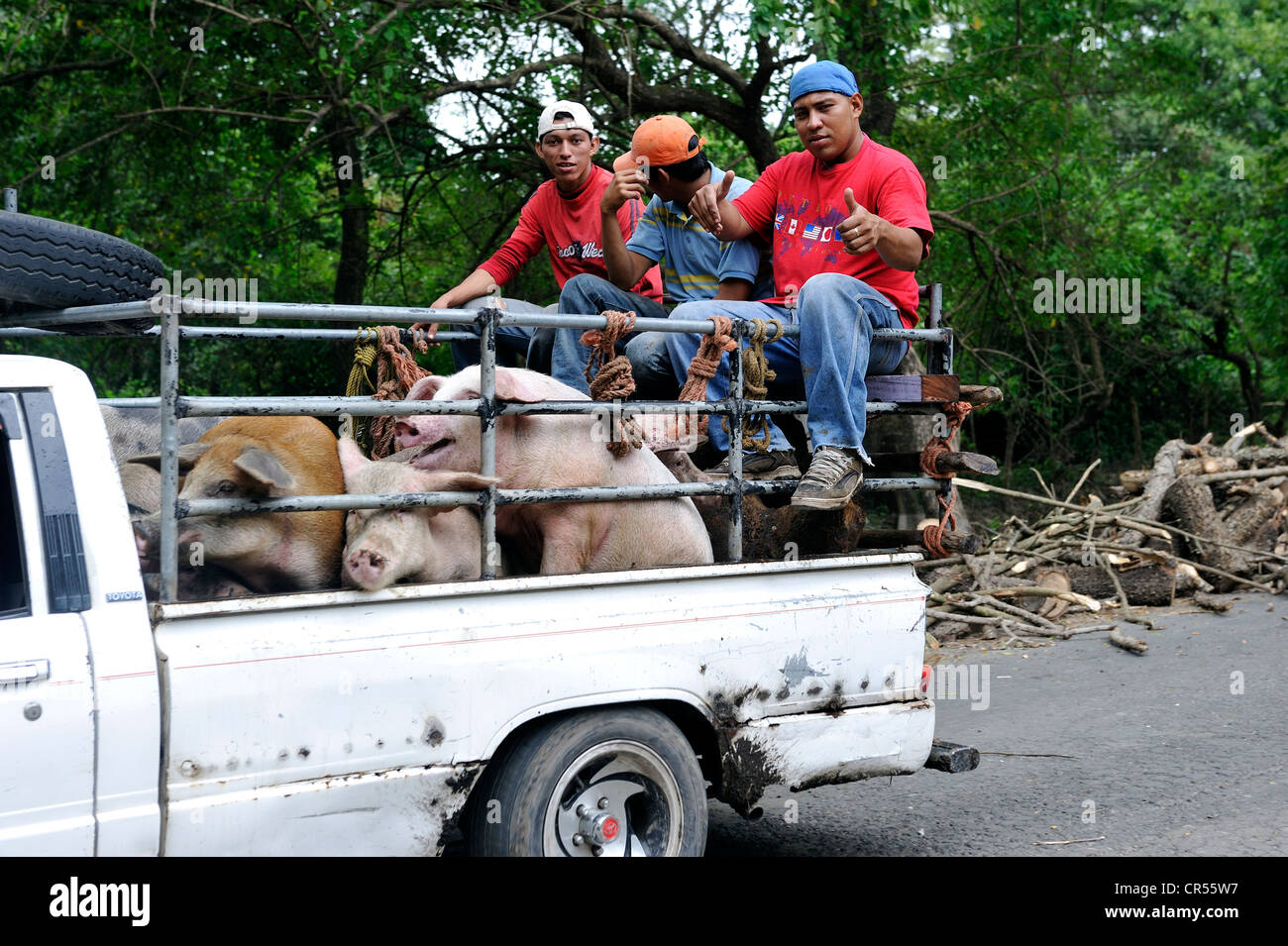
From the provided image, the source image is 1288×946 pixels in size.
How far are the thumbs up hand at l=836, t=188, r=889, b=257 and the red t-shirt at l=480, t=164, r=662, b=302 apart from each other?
1332mm

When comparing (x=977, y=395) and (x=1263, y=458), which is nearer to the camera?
(x=977, y=395)

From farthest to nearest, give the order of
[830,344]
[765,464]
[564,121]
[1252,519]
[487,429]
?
[1252,519], [564,121], [765,464], [830,344], [487,429]

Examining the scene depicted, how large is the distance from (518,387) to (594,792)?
4.28 feet

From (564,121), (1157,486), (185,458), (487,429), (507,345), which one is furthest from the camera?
(1157,486)

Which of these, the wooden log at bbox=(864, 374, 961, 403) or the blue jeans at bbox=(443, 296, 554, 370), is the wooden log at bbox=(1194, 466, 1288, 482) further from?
the blue jeans at bbox=(443, 296, 554, 370)

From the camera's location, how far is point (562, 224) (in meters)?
6.22

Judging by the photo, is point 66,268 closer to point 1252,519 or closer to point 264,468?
point 264,468

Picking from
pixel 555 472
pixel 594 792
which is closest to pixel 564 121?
pixel 555 472

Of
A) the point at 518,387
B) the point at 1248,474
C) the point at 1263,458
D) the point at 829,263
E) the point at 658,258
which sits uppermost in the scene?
the point at 658,258

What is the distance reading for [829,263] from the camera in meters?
5.21

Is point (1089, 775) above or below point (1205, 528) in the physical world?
below

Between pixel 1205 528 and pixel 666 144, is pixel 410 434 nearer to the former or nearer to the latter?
pixel 666 144

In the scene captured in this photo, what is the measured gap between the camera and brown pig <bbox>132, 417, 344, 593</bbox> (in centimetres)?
348

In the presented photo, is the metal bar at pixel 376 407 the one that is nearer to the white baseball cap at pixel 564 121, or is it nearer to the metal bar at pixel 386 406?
the metal bar at pixel 386 406
